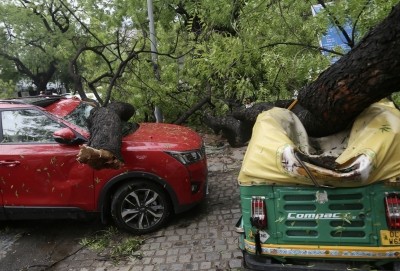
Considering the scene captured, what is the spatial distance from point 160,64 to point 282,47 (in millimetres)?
3894

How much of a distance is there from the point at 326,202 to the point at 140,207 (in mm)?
2665

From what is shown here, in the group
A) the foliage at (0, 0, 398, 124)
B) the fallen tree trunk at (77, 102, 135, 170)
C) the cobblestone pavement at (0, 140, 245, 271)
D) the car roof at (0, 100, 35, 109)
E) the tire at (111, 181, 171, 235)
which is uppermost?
the foliage at (0, 0, 398, 124)

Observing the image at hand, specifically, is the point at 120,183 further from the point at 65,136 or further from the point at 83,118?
the point at 83,118

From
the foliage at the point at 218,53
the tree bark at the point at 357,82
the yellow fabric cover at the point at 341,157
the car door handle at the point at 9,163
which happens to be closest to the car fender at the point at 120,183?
the car door handle at the point at 9,163

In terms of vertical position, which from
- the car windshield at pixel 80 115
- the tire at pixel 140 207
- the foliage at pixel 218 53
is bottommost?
the tire at pixel 140 207

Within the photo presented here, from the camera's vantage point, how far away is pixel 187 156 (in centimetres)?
503

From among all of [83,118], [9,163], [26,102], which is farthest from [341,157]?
[26,102]

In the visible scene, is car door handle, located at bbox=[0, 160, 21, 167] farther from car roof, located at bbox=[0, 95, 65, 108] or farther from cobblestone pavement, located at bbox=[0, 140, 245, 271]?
cobblestone pavement, located at bbox=[0, 140, 245, 271]

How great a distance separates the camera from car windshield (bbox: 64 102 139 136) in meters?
5.30

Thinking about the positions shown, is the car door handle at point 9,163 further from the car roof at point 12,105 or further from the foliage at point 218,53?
the foliage at point 218,53

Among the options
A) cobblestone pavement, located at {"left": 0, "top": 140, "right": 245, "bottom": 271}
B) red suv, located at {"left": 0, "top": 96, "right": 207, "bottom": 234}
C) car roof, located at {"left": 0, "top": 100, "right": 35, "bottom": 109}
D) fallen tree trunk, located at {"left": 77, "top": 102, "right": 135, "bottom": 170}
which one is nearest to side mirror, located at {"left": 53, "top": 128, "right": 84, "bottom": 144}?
red suv, located at {"left": 0, "top": 96, "right": 207, "bottom": 234}

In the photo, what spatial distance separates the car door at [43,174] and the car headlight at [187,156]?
3.36 ft

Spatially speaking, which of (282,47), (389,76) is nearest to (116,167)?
(389,76)

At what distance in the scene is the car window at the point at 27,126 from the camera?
5102 millimetres
